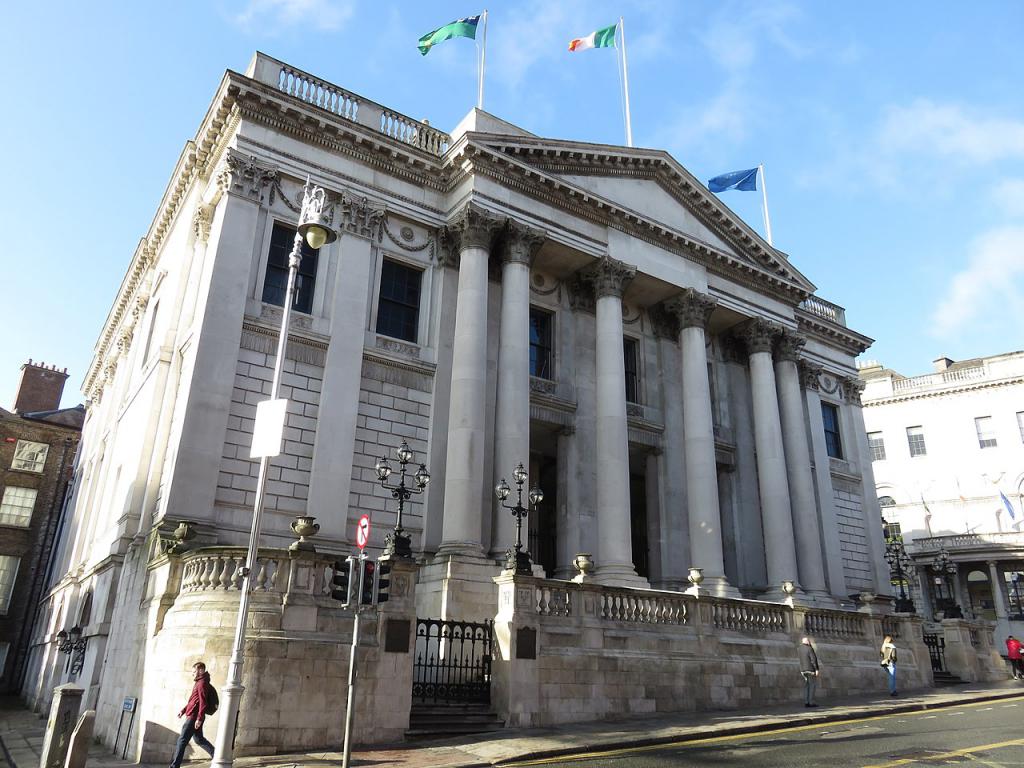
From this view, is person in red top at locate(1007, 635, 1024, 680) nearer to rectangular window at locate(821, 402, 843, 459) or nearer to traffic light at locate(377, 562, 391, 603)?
rectangular window at locate(821, 402, 843, 459)

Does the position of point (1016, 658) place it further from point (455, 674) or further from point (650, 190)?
point (455, 674)

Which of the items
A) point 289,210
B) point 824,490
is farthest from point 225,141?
point 824,490

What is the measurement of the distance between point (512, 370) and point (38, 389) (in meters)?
43.5

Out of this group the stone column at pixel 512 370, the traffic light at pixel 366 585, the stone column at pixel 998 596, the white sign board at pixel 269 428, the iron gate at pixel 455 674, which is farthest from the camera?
the stone column at pixel 998 596

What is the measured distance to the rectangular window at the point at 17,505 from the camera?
152 feet

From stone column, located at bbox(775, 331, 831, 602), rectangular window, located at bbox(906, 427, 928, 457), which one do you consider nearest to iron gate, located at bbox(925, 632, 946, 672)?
stone column, located at bbox(775, 331, 831, 602)

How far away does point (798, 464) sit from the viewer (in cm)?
3325

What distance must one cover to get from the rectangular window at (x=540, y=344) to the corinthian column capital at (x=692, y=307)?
5.37 meters

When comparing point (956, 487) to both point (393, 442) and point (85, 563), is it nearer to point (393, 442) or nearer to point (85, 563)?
point (393, 442)

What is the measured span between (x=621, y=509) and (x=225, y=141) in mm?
17373

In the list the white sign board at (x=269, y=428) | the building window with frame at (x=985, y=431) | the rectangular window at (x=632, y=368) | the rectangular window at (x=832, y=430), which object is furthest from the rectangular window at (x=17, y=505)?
the building window with frame at (x=985, y=431)

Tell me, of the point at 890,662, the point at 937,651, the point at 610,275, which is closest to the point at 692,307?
the point at 610,275

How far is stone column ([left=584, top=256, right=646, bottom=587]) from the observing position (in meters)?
25.0

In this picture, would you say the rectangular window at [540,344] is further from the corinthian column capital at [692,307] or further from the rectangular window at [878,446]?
the rectangular window at [878,446]
